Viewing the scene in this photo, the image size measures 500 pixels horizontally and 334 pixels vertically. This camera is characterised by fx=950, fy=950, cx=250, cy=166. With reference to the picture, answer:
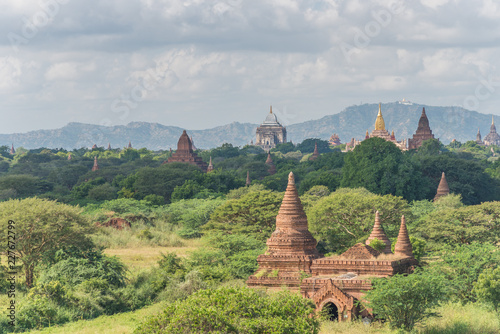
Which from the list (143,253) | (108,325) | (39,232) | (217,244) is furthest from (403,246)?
(143,253)

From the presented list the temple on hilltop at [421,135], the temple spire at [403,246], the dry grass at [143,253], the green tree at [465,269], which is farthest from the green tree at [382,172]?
the temple on hilltop at [421,135]

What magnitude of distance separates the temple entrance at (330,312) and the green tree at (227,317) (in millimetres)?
5572

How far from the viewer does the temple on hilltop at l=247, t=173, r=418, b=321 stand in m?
34.8

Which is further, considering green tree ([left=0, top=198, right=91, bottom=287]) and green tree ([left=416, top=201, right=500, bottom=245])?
green tree ([left=416, top=201, right=500, bottom=245])

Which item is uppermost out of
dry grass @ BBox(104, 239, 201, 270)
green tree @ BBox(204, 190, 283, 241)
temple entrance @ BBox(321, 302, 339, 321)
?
green tree @ BBox(204, 190, 283, 241)

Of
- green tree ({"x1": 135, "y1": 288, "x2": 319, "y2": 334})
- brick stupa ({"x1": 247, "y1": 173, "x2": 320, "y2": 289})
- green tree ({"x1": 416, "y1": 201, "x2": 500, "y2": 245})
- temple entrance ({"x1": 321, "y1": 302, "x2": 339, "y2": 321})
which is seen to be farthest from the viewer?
green tree ({"x1": 416, "y1": 201, "x2": 500, "y2": 245})

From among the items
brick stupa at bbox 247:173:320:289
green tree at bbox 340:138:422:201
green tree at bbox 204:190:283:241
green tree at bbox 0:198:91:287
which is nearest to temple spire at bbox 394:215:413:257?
brick stupa at bbox 247:173:320:289

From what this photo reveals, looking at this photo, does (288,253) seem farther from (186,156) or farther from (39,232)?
(186,156)

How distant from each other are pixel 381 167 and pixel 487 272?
46.9 metres

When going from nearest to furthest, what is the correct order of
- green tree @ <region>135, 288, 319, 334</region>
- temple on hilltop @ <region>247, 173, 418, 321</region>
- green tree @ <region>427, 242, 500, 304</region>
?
green tree @ <region>135, 288, 319, 334</region> → temple on hilltop @ <region>247, 173, 418, 321</region> → green tree @ <region>427, 242, 500, 304</region>

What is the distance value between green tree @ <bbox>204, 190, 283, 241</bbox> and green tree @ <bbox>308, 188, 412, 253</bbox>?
2979mm

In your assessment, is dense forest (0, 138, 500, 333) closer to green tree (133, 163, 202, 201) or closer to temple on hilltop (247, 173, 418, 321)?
green tree (133, 163, 202, 201)

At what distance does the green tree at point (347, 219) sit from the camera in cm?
5119

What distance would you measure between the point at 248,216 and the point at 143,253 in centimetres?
661
